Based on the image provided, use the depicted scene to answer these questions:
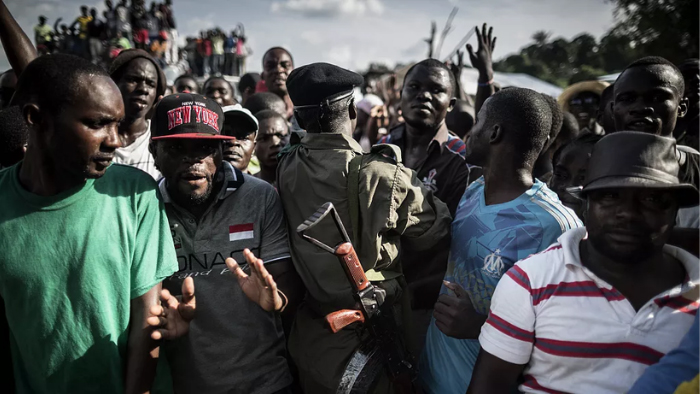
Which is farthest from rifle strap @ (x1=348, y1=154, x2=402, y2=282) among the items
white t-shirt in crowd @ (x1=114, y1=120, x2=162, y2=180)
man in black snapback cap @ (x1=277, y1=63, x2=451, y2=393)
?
white t-shirt in crowd @ (x1=114, y1=120, x2=162, y2=180)

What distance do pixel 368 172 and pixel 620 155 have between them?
1.10 metres

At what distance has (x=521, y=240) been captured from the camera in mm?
2264

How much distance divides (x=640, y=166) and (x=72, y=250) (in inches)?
86.9

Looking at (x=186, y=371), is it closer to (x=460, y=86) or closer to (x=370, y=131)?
(x=370, y=131)

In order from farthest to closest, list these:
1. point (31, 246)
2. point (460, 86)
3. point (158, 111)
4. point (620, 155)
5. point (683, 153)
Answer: point (460, 86)
point (683, 153)
point (158, 111)
point (31, 246)
point (620, 155)

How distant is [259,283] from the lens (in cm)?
205

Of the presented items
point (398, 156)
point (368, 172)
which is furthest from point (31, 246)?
point (398, 156)

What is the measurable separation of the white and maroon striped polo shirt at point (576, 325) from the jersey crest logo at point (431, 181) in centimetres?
190

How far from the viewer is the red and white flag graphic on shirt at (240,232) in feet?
7.72

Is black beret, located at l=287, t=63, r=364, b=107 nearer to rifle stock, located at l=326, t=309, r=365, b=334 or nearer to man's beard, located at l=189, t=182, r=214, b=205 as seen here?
man's beard, located at l=189, t=182, r=214, b=205

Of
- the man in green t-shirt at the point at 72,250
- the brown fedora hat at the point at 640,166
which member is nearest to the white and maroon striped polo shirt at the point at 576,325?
the brown fedora hat at the point at 640,166

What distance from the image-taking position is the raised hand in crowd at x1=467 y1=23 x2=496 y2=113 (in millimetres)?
4582

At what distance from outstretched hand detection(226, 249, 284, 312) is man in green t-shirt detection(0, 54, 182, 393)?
23 centimetres

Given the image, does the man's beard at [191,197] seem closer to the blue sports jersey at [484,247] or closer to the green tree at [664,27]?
the blue sports jersey at [484,247]
